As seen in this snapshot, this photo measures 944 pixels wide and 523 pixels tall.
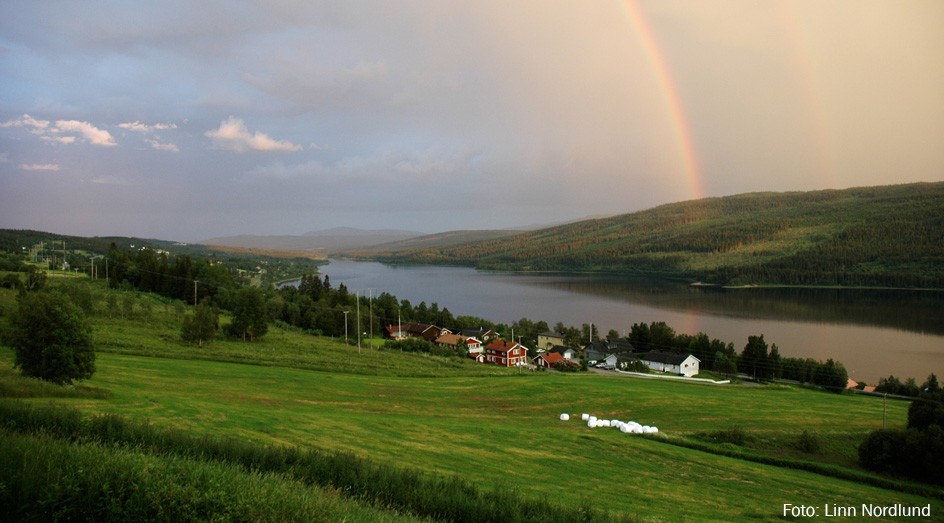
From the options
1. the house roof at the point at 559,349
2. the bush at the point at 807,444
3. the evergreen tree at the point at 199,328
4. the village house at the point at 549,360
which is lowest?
the village house at the point at 549,360

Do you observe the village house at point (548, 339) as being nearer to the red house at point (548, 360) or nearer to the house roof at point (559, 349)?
the house roof at point (559, 349)

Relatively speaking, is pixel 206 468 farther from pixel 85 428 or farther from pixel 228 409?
pixel 228 409

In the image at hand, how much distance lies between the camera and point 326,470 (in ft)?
21.4

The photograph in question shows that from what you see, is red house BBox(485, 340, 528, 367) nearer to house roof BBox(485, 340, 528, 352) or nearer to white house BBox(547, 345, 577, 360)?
house roof BBox(485, 340, 528, 352)

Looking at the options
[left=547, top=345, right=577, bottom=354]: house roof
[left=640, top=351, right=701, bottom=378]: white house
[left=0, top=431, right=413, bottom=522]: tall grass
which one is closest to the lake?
[left=640, top=351, right=701, bottom=378]: white house

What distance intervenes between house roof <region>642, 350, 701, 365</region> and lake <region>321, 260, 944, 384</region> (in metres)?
10.3

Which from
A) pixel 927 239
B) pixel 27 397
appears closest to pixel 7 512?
pixel 27 397

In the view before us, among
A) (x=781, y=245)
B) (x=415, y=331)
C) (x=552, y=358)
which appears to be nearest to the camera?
(x=552, y=358)

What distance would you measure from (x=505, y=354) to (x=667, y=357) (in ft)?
42.7

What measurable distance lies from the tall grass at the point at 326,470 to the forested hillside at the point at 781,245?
350 ft

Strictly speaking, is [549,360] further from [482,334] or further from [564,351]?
[482,334]

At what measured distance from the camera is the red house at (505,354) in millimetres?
42125

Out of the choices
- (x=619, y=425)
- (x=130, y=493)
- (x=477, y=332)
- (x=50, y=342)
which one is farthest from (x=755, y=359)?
(x=130, y=493)

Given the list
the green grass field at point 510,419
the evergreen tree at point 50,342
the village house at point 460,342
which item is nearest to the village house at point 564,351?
the village house at point 460,342
